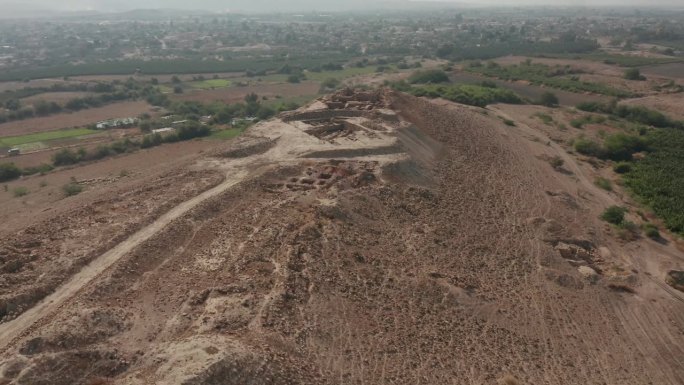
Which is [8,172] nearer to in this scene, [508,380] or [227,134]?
[227,134]

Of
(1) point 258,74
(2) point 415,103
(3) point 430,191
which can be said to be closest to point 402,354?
(3) point 430,191

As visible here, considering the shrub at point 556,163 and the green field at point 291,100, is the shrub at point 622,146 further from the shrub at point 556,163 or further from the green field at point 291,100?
the green field at point 291,100

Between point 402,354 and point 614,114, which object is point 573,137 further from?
point 402,354

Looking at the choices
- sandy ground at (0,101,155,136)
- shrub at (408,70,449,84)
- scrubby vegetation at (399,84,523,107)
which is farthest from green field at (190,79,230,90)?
scrubby vegetation at (399,84,523,107)

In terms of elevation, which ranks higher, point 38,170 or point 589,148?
point 589,148

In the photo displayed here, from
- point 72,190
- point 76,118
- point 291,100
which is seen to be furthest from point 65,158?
point 291,100

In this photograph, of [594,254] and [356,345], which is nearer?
[356,345]

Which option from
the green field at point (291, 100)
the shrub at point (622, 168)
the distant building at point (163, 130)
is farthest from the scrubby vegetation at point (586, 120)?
the distant building at point (163, 130)
